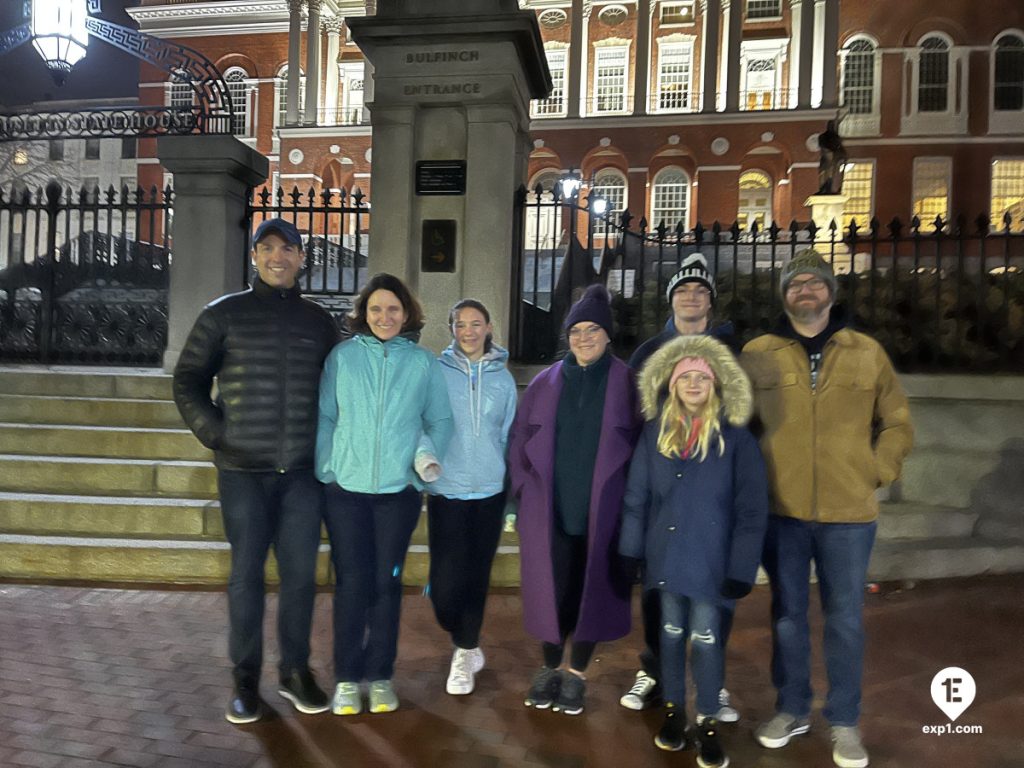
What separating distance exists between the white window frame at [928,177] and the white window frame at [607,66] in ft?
40.5

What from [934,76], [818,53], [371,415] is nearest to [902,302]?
[371,415]

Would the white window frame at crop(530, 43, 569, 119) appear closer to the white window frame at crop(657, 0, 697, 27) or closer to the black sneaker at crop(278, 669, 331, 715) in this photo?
the white window frame at crop(657, 0, 697, 27)

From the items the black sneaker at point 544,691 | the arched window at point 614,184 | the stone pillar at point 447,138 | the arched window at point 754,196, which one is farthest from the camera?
the arched window at point 614,184

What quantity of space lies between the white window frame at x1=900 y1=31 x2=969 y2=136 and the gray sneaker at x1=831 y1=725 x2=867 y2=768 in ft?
109

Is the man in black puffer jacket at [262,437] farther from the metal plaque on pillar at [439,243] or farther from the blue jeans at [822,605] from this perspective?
the metal plaque on pillar at [439,243]

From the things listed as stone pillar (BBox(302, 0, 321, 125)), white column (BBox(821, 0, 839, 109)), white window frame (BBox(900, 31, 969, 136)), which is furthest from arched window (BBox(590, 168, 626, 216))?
stone pillar (BBox(302, 0, 321, 125))

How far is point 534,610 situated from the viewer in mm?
3594

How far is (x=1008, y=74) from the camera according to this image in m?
30.5

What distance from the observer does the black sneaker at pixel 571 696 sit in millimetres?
3551

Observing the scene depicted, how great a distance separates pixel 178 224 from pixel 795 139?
2814cm

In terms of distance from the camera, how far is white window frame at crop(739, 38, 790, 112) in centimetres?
3322

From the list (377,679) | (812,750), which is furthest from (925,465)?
(377,679)

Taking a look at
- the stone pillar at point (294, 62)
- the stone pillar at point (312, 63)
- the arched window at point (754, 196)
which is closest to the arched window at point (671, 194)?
the arched window at point (754, 196)

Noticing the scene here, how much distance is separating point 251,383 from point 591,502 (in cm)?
159
